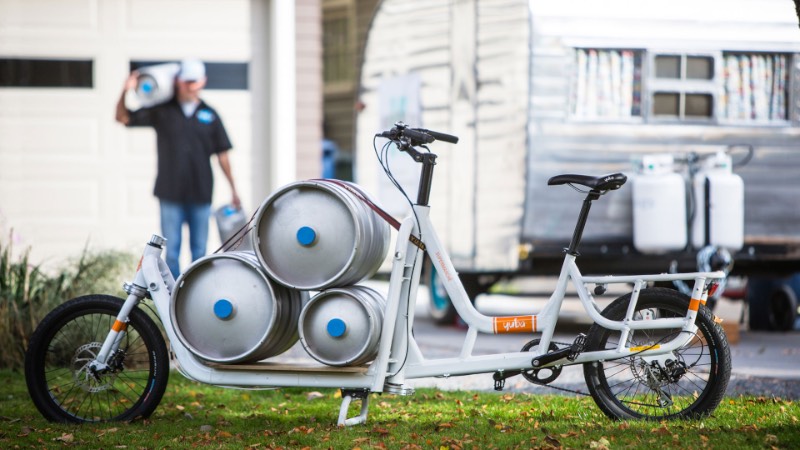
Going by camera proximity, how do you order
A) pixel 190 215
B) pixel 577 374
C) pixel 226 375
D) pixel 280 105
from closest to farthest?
pixel 226 375 < pixel 577 374 < pixel 190 215 < pixel 280 105

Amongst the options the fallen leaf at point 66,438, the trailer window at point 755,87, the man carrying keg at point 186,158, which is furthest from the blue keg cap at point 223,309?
the trailer window at point 755,87

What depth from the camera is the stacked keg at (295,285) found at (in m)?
4.96

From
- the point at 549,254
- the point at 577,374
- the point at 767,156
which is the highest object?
the point at 767,156

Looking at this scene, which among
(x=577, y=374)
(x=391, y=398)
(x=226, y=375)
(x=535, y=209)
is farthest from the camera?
(x=535, y=209)

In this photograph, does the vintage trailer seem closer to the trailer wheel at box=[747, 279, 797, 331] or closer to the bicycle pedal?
the trailer wheel at box=[747, 279, 797, 331]

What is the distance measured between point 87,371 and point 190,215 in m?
4.43

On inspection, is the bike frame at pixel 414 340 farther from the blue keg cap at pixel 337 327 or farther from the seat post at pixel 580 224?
the blue keg cap at pixel 337 327

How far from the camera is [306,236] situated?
4.96 m

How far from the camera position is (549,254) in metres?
8.95

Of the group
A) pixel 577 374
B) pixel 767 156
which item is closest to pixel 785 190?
pixel 767 156

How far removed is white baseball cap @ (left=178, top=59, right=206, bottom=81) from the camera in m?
9.89

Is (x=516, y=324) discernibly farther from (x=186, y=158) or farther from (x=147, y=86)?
(x=147, y=86)

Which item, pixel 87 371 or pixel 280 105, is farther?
pixel 280 105

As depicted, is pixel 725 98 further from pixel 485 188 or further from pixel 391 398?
pixel 391 398
